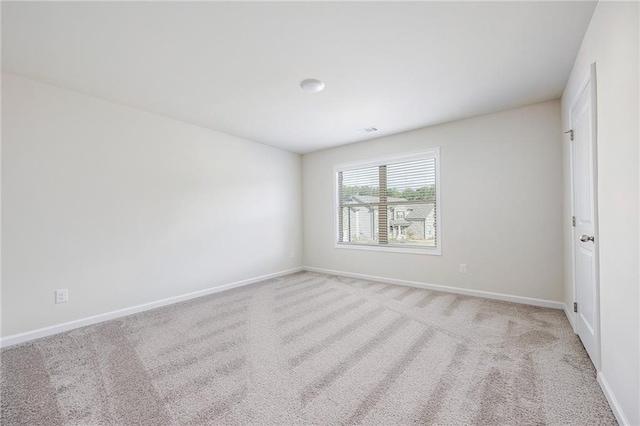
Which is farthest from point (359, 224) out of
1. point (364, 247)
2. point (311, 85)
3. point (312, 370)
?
point (312, 370)

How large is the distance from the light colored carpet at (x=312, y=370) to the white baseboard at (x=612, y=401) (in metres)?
0.04

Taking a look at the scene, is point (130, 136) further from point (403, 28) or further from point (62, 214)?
point (403, 28)

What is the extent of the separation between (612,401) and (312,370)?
176 cm

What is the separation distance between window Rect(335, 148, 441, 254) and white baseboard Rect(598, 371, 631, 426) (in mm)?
2345

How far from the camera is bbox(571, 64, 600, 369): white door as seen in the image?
1.84 meters

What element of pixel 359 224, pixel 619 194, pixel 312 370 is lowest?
pixel 312 370

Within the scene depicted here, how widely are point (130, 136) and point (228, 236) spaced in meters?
1.84

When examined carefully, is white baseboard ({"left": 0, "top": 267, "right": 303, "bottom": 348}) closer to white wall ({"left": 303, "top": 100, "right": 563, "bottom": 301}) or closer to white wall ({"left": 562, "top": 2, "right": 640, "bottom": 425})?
white wall ({"left": 303, "top": 100, "right": 563, "bottom": 301})

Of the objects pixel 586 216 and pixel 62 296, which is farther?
pixel 62 296

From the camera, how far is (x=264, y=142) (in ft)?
15.6

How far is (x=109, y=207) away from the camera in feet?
9.98

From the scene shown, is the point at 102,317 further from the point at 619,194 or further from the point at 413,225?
the point at 619,194

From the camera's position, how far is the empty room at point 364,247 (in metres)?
1.61

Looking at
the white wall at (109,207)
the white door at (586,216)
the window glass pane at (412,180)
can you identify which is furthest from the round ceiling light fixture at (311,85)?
the window glass pane at (412,180)
